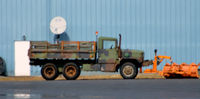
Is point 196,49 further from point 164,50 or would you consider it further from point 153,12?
point 153,12

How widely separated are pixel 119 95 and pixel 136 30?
16.3 meters

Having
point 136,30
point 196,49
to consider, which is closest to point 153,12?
point 136,30

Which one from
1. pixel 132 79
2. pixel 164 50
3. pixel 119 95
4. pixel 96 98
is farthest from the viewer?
pixel 164 50

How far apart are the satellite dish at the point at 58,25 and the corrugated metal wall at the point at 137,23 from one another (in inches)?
63.7

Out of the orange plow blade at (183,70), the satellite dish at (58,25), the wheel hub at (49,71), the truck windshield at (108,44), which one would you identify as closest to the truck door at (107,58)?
the truck windshield at (108,44)

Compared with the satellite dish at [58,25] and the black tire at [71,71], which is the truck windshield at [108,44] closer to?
the black tire at [71,71]

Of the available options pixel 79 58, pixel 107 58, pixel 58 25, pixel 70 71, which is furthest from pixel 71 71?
pixel 58 25

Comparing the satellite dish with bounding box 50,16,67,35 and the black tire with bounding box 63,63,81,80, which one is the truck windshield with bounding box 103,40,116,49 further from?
the satellite dish with bounding box 50,16,67,35

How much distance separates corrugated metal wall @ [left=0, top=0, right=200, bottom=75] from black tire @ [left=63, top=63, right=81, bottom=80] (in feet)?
24.3

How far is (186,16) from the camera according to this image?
30031 mm

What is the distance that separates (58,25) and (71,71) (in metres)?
6.42

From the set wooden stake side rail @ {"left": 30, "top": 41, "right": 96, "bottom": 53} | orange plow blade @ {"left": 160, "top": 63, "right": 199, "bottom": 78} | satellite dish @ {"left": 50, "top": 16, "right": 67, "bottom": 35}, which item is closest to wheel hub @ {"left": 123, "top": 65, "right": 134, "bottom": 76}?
wooden stake side rail @ {"left": 30, "top": 41, "right": 96, "bottom": 53}

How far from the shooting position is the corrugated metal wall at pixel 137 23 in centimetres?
2981

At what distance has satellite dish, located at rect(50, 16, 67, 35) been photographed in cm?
2811
